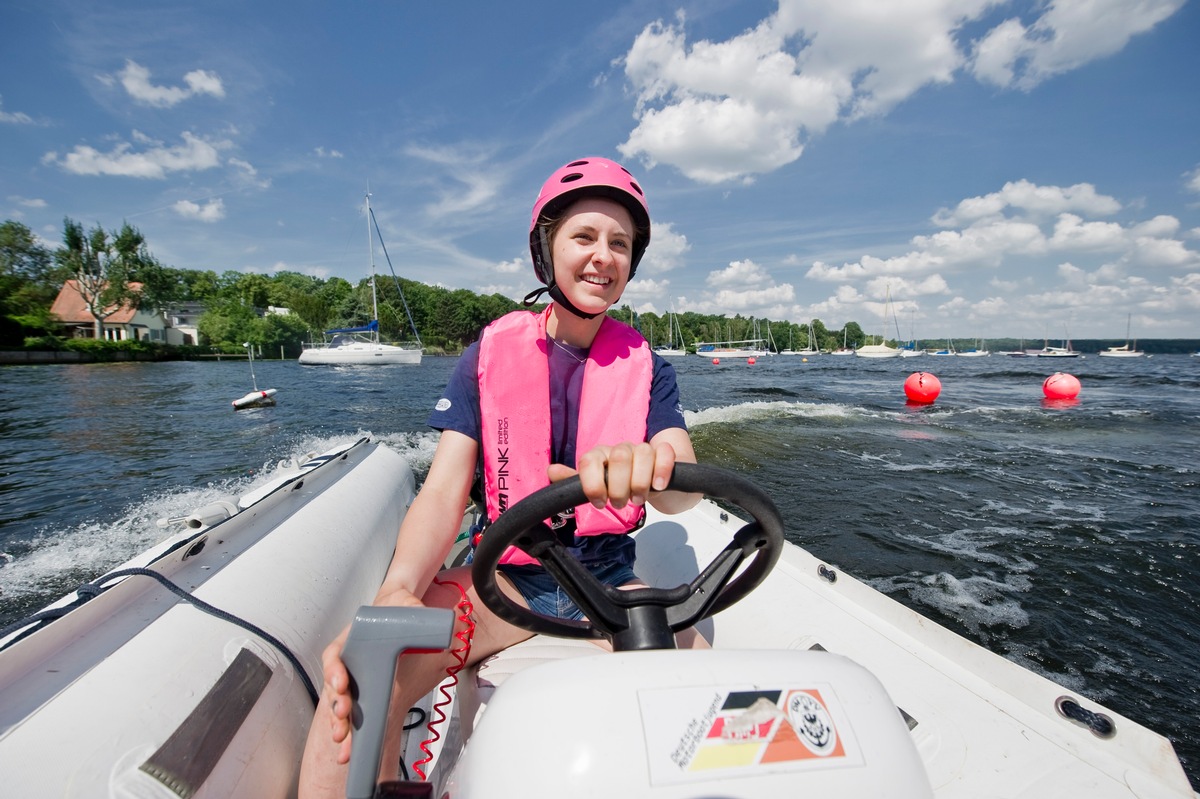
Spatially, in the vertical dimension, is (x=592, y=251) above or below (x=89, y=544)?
above

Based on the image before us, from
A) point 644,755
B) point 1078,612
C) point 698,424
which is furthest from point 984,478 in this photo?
point 644,755

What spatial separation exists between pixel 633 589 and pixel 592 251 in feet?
3.38

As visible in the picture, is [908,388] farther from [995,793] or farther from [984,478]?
[995,793]

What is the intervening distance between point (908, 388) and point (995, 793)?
1603cm

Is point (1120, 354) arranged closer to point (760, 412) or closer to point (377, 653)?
point (760, 412)

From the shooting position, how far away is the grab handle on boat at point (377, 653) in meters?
0.85

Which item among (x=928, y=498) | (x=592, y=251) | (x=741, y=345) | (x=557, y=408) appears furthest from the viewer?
(x=741, y=345)

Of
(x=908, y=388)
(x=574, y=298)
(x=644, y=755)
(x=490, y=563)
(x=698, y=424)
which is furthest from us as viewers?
(x=908, y=388)

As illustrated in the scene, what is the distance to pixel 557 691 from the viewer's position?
0.82m

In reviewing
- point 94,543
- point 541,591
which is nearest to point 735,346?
point 94,543

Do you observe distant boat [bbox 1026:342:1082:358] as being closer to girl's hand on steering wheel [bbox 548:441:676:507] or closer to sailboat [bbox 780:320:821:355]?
sailboat [bbox 780:320:821:355]

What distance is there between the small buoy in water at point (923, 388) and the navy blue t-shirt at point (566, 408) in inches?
612

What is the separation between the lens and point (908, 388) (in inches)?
599

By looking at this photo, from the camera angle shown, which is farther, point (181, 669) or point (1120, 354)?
point (1120, 354)
